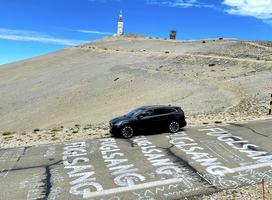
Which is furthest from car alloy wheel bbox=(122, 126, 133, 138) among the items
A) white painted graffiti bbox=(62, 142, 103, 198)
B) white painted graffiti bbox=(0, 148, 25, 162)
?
white painted graffiti bbox=(0, 148, 25, 162)

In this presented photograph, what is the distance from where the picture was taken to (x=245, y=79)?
39.0 metres

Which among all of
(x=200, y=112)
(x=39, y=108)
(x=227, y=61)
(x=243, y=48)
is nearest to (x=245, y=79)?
(x=227, y=61)

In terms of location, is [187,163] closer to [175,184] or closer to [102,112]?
[175,184]

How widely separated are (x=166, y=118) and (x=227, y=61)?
107 ft

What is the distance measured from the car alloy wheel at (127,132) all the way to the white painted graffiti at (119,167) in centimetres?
112

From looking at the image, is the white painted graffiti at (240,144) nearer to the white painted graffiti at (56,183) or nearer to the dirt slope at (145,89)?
the dirt slope at (145,89)

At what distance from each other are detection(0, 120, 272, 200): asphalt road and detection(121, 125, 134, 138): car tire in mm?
508

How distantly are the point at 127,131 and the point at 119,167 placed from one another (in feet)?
15.4

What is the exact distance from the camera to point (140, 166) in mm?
14203

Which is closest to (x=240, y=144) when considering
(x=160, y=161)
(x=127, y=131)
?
(x=160, y=161)

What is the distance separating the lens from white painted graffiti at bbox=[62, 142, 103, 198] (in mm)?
12211

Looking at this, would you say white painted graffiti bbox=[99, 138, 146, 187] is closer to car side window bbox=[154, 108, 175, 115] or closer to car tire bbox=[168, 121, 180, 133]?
car side window bbox=[154, 108, 175, 115]

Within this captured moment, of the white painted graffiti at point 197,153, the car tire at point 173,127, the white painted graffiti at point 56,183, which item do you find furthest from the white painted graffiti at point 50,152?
the car tire at point 173,127

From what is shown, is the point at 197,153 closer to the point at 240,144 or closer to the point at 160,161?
the point at 160,161
